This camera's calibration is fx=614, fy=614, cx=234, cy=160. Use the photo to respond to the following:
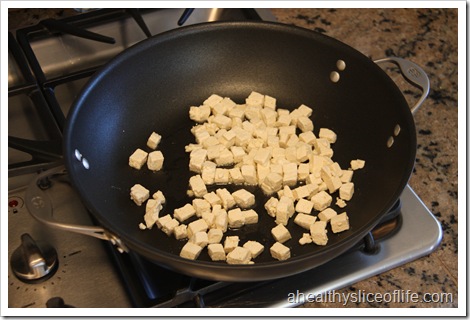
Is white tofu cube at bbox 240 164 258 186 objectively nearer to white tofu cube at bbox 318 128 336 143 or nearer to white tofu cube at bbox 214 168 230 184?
white tofu cube at bbox 214 168 230 184

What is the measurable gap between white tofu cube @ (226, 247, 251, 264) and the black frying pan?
0.15ft

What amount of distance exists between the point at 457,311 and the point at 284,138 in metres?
0.49

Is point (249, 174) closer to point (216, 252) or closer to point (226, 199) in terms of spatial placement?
point (226, 199)

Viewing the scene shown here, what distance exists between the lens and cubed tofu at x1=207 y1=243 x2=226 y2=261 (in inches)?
43.6

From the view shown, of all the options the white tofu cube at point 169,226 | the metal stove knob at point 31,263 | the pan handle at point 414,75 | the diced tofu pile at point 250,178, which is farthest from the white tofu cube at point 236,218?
the pan handle at point 414,75

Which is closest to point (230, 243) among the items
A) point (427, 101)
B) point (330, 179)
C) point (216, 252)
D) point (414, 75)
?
point (216, 252)

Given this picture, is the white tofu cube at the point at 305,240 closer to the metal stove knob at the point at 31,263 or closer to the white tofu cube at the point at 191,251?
the white tofu cube at the point at 191,251

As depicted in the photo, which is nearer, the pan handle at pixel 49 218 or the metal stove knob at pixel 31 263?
the pan handle at pixel 49 218

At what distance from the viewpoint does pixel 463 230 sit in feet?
4.00

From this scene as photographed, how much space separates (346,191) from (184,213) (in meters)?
0.32

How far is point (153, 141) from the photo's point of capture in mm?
1314

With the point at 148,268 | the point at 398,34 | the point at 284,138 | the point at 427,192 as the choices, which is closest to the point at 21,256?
the point at 148,268

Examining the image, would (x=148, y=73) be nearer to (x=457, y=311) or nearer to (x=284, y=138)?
(x=284, y=138)

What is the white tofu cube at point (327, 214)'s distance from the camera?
117 centimetres
